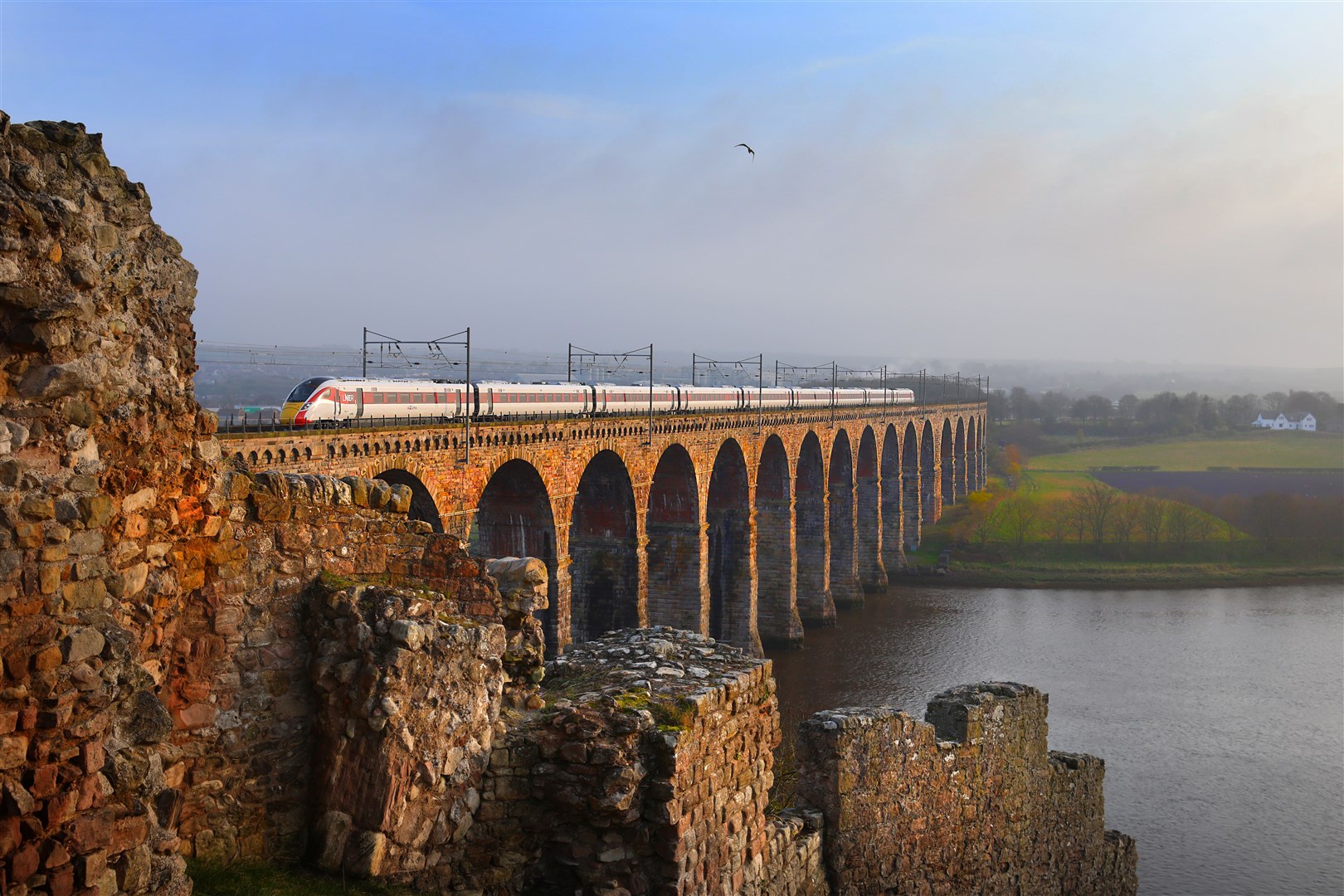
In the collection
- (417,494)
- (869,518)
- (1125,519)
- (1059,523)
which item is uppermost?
(417,494)

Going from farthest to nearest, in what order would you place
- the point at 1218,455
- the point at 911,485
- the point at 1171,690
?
the point at 1218,455 < the point at 911,485 < the point at 1171,690

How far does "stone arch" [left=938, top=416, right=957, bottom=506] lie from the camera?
65750 millimetres

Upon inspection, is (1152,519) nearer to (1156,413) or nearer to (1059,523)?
(1059,523)

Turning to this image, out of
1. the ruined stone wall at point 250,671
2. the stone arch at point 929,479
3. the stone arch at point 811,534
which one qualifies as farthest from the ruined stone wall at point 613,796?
the stone arch at point 929,479

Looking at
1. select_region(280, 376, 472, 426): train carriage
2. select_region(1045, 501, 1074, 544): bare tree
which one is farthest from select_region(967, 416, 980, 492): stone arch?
select_region(280, 376, 472, 426): train carriage

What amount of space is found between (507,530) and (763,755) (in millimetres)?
15971

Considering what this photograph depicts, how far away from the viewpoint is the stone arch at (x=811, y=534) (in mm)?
38188

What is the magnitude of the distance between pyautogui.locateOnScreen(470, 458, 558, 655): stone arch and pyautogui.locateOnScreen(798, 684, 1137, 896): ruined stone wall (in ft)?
37.6

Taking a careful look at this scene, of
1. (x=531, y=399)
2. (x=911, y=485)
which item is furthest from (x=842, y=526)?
(x=531, y=399)

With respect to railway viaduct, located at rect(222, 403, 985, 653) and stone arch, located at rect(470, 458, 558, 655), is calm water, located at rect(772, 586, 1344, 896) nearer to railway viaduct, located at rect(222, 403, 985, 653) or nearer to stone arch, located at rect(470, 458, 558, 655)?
railway viaduct, located at rect(222, 403, 985, 653)

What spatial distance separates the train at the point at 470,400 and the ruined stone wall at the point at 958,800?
454 inches

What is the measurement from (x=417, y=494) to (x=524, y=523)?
14.5ft

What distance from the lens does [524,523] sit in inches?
906

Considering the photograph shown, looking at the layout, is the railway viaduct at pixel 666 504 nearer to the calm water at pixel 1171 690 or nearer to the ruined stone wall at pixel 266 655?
the calm water at pixel 1171 690
